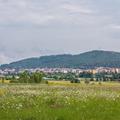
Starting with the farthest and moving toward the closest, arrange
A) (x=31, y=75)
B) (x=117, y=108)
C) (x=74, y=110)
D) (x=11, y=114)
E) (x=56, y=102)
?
(x=31, y=75), (x=56, y=102), (x=117, y=108), (x=74, y=110), (x=11, y=114)

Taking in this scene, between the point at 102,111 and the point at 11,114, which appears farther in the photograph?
the point at 102,111

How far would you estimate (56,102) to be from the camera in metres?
24.1

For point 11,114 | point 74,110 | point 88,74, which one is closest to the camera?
point 11,114

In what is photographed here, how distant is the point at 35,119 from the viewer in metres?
17.2

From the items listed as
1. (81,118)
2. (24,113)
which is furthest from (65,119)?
(24,113)

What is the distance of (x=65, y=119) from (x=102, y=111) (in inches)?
128

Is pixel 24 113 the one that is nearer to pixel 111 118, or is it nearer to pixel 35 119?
pixel 35 119

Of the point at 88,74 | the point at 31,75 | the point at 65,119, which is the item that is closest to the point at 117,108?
the point at 65,119

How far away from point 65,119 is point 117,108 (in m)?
5.05

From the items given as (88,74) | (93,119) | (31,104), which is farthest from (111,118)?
(88,74)

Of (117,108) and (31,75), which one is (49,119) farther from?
(31,75)

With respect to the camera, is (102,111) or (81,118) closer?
(81,118)

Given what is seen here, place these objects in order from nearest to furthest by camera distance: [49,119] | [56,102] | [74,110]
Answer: [49,119] < [74,110] < [56,102]

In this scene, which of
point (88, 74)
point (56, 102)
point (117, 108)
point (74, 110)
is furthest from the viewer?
point (88, 74)
